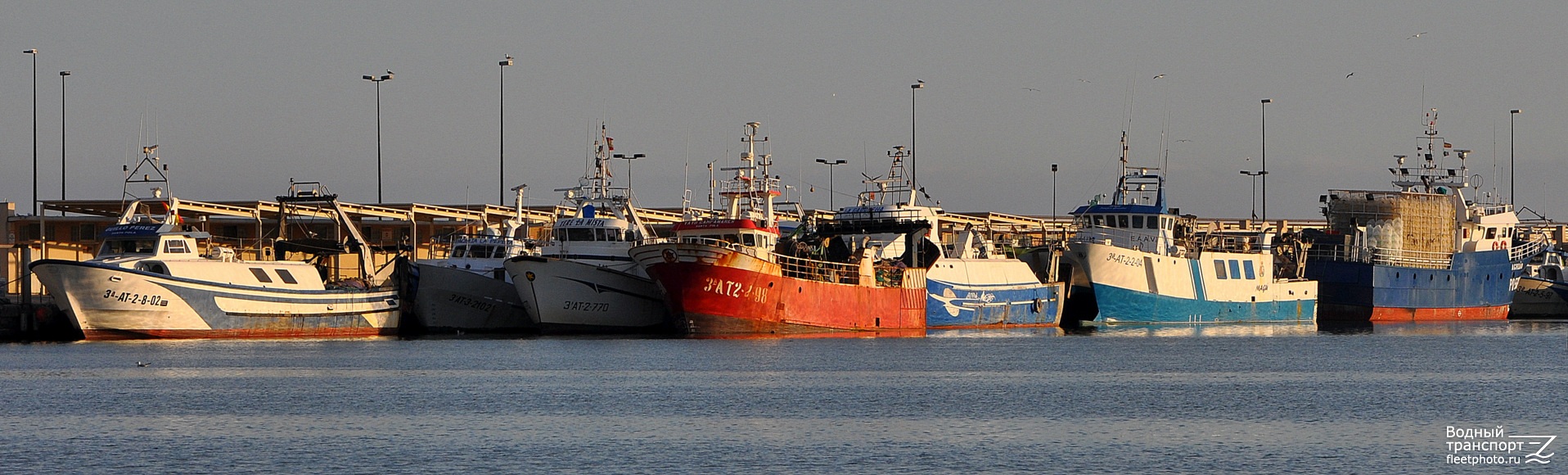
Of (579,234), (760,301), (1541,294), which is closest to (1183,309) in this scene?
(760,301)

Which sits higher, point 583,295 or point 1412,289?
point 583,295

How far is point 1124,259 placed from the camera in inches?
2990

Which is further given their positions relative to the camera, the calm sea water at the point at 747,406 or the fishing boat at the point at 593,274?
the fishing boat at the point at 593,274

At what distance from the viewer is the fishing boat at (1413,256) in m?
89.2

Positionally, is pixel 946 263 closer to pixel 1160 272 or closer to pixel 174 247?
pixel 1160 272

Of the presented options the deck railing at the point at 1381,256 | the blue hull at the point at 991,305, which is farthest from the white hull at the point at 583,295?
the deck railing at the point at 1381,256

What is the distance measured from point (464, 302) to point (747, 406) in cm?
2882

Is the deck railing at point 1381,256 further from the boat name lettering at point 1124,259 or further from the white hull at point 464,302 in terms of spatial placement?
the white hull at point 464,302

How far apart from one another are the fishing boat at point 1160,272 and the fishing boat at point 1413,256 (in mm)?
3920

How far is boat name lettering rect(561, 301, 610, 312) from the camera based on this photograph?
65625 millimetres

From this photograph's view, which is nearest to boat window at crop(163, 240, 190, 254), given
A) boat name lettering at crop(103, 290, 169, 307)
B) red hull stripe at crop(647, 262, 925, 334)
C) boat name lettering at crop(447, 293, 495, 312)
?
boat name lettering at crop(103, 290, 169, 307)

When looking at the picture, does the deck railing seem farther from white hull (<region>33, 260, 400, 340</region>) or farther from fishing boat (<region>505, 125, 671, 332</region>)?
white hull (<region>33, 260, 400, 340</region>)

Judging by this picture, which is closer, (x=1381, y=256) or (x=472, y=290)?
(x=472, y=290)

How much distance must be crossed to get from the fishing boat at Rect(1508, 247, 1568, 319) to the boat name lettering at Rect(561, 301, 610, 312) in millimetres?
59615
